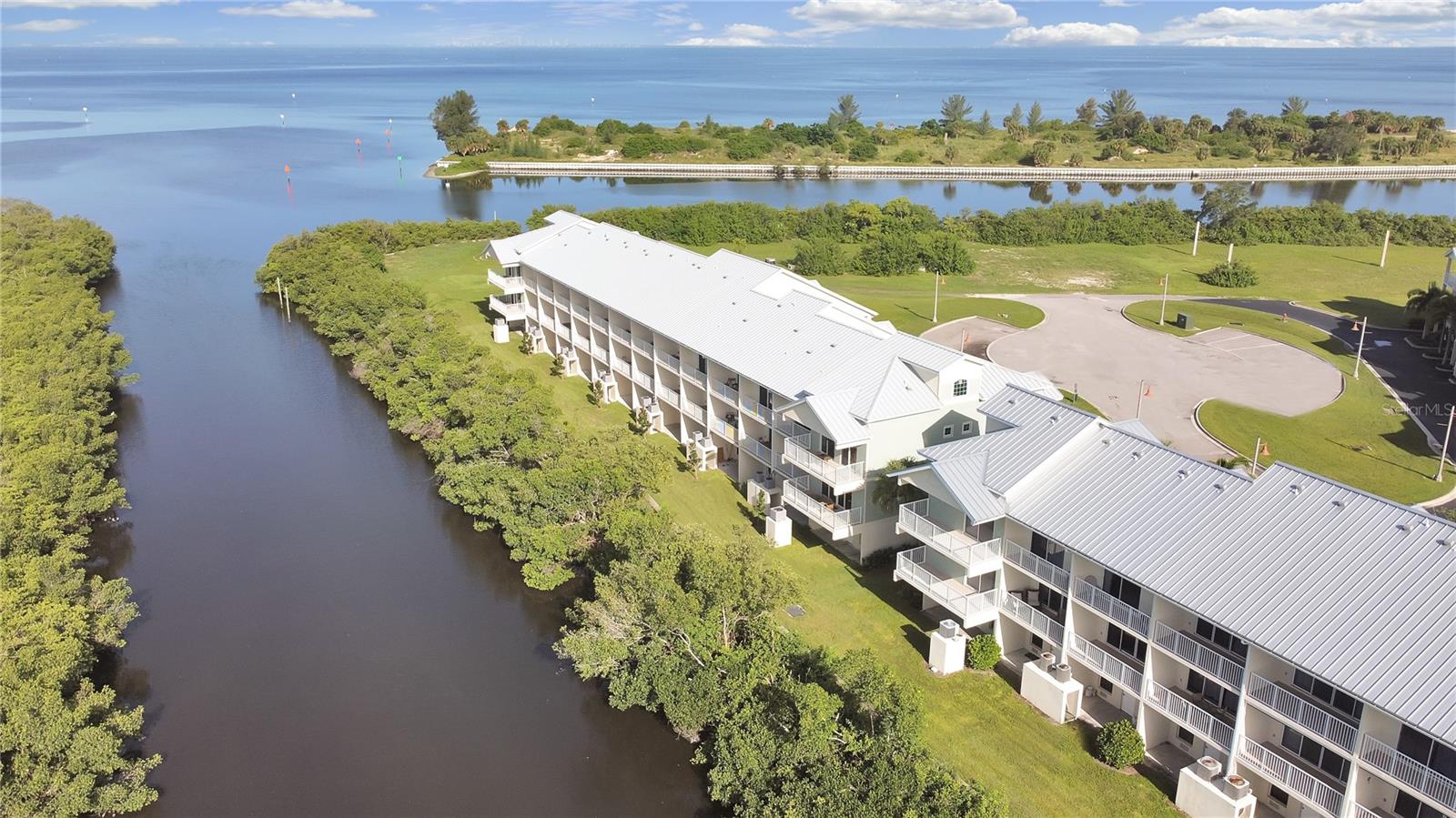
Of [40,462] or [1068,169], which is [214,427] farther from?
[1068,169]

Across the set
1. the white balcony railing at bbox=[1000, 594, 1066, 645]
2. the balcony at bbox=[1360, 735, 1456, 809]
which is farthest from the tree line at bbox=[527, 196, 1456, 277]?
the balcony at bbox=[1360, 735, 1456, 809]

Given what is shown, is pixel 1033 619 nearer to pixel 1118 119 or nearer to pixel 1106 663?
pixel 1106 663

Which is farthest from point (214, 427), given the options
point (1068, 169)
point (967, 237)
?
point (1068, 169)

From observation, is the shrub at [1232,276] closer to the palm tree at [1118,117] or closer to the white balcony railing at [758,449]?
the white balcony railing at [758,449]

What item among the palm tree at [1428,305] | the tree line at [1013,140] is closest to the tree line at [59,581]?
the palm tree at [1428,305]

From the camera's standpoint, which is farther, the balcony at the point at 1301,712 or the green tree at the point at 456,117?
the green tree at the point at 456,117

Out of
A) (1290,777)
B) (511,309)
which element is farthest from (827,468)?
(511,309)

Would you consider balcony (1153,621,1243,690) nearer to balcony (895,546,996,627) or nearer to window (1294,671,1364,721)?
window (1294,671,1364,721)
